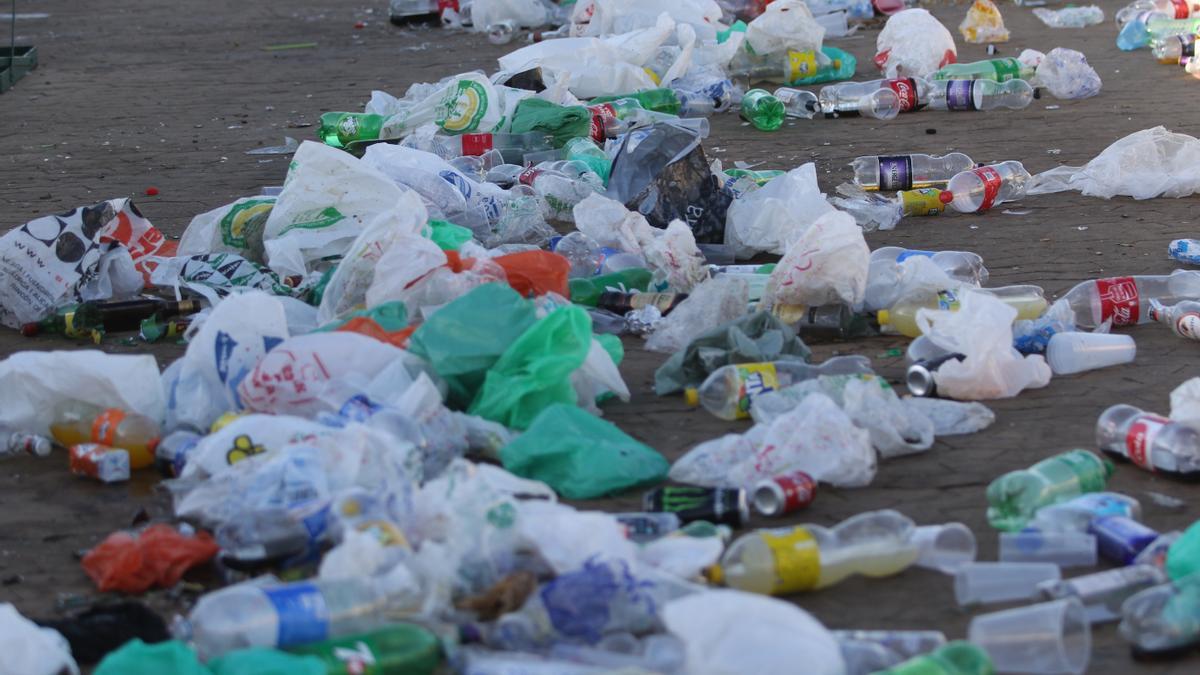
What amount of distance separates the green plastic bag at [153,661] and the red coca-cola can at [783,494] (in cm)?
129

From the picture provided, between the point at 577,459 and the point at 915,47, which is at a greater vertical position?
the point at 915,47

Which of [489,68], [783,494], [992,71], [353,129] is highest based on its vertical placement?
[992,71]

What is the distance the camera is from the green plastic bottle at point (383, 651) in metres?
2.50

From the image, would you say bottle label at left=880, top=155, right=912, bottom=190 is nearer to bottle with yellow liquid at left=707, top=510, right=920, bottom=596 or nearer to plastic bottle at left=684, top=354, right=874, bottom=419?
plastic bottle at left=684, top=354, right=874, bottom=419

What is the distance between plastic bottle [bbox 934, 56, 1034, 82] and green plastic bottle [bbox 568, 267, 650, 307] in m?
3.96

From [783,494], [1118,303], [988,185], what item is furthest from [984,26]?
[783,494]

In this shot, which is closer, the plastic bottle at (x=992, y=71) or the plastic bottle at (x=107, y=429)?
the plastic bottle at (x=107, y=429)

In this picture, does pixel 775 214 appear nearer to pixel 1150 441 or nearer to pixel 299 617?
pixel 1150 441

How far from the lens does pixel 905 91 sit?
784 centimetres

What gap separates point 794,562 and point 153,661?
122 cm

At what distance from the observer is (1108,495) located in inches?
121

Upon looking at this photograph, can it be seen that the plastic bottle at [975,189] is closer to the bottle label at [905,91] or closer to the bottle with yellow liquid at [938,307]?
the bottle with yellow liquid at [938,307]

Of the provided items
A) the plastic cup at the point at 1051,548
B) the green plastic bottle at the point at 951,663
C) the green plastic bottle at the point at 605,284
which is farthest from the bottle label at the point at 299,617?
the green plastic bottle at the point at 605,284

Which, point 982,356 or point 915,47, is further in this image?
point 915,47
